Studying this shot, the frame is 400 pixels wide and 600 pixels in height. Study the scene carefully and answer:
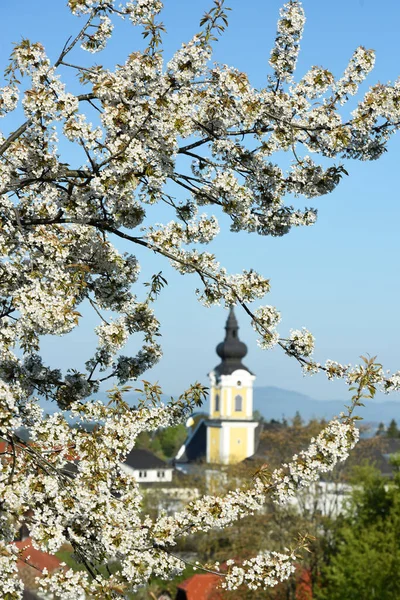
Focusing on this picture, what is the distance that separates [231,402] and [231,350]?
6.27 m

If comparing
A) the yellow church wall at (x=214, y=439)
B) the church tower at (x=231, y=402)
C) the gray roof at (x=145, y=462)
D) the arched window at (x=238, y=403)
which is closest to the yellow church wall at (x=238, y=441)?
the church tower at (x=231, y=402)

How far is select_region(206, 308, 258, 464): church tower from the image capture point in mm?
102312

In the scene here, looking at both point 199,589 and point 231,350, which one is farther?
point 231,350

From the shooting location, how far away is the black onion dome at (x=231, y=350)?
101625 mm

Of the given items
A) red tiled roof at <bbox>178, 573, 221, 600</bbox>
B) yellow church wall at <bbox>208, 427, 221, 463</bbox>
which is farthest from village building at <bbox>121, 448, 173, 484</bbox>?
red tiled roof at <bbox>178, 573, 221, 600</bbox>

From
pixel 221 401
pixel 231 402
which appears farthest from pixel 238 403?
pixel 221 401

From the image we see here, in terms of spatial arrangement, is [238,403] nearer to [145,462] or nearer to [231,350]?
[231,350]

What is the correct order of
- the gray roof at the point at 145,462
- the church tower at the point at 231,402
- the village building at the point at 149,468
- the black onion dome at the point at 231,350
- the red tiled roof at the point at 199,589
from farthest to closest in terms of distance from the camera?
the gray roof at the point at 145,462
the village building at the point at 149,468
the church tower at the point at 231,402
the black onion dome at the point at 231,350
the red tiled roof at the point at 199,589

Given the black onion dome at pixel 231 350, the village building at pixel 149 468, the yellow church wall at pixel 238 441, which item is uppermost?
the black onion dome at pixel 231 350

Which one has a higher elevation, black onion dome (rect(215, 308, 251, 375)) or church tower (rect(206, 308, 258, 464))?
black onion dome (rect(215, 308, 251, 375))

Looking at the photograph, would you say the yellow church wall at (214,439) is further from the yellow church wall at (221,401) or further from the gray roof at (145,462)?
the gray roof at (145,462)

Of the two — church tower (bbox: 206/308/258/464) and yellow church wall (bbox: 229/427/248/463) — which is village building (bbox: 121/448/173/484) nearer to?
church tower (bbox: 206/308/258/464)

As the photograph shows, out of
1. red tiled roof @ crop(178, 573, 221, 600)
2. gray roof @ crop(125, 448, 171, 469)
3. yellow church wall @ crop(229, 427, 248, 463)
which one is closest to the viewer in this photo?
red tiled roof @ crop(178, 573, 221, 600)

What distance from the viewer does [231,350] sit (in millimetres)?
102062
